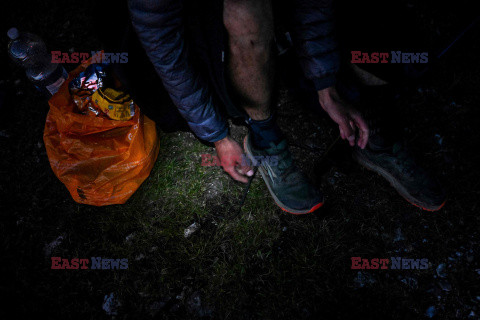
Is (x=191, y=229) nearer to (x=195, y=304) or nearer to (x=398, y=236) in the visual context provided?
(x=195, y=304)

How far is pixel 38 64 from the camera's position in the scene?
2.43 meters

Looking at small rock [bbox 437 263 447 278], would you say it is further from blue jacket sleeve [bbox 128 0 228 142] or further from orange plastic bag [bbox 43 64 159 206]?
orange plastic bag [bbox 43 64 159 206]

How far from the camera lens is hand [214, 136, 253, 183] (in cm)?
171

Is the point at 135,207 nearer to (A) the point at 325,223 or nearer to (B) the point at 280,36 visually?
(A) the point at 325,223

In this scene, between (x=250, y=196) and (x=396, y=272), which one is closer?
(x=396, y=272)

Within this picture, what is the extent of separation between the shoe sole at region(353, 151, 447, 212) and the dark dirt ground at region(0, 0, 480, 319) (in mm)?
48

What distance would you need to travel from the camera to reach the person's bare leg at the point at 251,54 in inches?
48.8

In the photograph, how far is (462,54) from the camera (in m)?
2.24

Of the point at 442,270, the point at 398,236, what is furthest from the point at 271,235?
the point at 442,270

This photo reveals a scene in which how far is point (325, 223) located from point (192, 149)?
1.30 meters

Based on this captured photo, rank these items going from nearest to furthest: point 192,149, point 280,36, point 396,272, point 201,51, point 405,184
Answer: point 201,51 < point 396,272 < point 405,184 < point 192,149 < point 280,36

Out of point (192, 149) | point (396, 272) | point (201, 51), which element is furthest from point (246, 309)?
point (201, 51)

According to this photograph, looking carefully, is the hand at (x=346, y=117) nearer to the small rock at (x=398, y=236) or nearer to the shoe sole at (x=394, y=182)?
the shoe sole at (x=394, y=182)

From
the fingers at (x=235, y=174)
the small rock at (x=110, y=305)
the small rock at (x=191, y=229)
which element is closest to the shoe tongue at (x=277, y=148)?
the fingers at (x=235, y=174)
